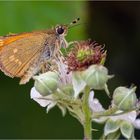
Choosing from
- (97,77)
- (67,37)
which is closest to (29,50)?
(97,77)

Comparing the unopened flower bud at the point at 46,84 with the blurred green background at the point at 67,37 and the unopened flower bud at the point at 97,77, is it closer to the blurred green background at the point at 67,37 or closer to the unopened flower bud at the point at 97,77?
the unopened flower bud at the point at 97,77

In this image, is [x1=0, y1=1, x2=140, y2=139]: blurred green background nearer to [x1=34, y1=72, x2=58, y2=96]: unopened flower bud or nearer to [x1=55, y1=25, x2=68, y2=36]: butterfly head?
[x1=55, y1=25, x2=68, y2=36]: butterfly head

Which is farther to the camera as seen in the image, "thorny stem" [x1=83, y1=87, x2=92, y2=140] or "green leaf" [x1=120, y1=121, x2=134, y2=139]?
"green leaf" [x1=120, y1=121, x2=134, y2=139]

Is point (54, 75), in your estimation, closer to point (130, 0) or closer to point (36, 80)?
point (36, 80)

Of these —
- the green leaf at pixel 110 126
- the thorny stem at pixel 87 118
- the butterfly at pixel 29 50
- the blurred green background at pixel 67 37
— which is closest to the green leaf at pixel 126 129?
the green leaf at pixel 110 126

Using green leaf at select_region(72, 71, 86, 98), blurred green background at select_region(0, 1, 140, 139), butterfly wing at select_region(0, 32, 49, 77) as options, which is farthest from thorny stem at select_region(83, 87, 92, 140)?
blurred green background at select_region(0, 1, 140, 139)

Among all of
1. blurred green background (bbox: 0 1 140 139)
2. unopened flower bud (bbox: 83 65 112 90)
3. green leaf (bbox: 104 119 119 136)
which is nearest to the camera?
unopened flower bud (bbox: 83 65 112 90)

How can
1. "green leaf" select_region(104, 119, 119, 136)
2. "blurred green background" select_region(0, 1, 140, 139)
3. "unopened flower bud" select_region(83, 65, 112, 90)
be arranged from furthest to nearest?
"blurred green background" select_region(0, 1, 140, 139), "green leaf" select_region(104, 119, 119, 136), "unopened flower bud" select_region(83, 65, 112, 90)
